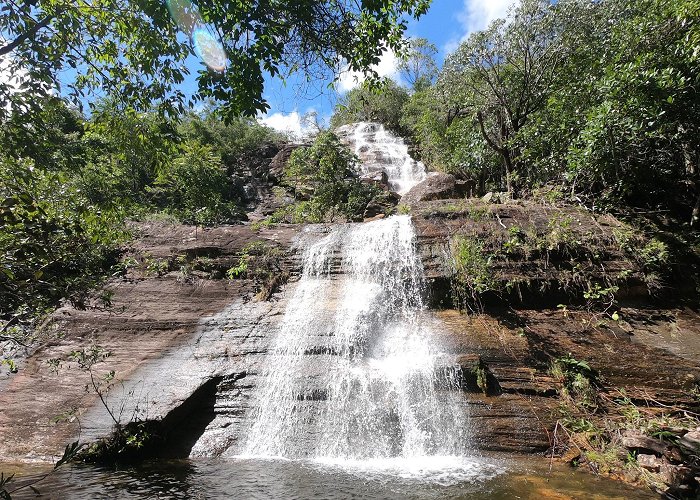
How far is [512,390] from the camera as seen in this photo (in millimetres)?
7402

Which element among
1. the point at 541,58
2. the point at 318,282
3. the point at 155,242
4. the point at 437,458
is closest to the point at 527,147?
the point at 541,58

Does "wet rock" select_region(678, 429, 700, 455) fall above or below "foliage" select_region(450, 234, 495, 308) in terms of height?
below

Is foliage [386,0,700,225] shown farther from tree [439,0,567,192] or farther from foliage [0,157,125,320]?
foliage [0,157,125,320]

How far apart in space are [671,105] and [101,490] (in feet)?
41.8

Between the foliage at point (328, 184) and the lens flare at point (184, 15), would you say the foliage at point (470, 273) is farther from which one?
the lens flare at point (184, 15)

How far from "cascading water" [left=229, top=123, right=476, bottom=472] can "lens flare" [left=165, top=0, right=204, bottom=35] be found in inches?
242

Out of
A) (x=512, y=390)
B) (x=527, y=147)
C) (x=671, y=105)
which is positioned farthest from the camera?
(x=527, y=147)

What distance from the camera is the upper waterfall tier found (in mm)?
21016

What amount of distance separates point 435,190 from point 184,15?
12837 millimetres

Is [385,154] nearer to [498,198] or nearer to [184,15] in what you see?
[498,198]

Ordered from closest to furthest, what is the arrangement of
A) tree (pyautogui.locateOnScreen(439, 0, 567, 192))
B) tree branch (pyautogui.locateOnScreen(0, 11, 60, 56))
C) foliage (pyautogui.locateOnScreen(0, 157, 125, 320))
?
foliage (pyautogui.locateOnScreen(0, 157, 125, 320)) < tree branch (pyautogui.locateOnScreen(0, 11, 60, 56)) < tree (pyautogui.locateOnScreen(439, 0, 567, 192))

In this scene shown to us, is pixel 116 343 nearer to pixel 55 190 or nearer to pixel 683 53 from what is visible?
pixel 55 190

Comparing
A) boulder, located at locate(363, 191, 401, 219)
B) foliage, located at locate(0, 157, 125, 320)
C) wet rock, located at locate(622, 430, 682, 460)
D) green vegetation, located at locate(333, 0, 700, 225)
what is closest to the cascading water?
wet rock, located at locate(622, 430, 682, 460)

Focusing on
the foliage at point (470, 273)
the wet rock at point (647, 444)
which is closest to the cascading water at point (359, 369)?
the foliage at point (470, 273)
